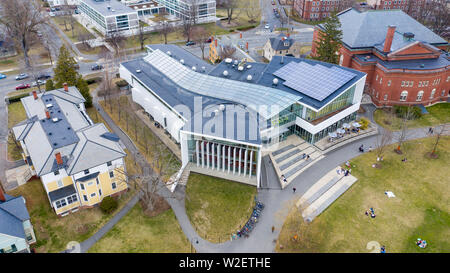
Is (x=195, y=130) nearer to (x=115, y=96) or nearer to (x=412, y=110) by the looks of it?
(x=115, y=96)

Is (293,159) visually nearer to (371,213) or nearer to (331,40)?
(371,213)

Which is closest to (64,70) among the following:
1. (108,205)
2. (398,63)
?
(108,205)

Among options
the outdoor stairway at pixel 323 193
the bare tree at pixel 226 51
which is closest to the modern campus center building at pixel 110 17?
the bare tree at pixel 226 51

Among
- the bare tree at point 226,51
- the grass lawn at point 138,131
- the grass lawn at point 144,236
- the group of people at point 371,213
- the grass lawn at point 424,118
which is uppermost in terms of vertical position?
the bare tree at point 226,51

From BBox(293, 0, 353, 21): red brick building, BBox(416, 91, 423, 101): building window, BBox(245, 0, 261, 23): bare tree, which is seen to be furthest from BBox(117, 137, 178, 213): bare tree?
BBox(293, 0, 353, 21): red brick building

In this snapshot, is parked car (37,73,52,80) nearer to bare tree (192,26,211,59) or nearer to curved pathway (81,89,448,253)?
curved pathway (81,89,448,253)

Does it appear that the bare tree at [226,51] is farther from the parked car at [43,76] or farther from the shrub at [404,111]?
the parked car at [43,76]
